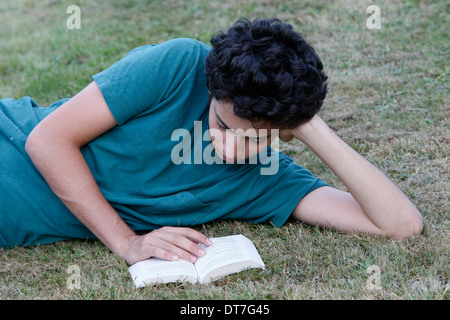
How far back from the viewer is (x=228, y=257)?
2266 mm

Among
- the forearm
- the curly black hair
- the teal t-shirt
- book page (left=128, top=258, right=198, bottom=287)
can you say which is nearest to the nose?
the curly black hair

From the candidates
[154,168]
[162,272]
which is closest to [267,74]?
[154,168]

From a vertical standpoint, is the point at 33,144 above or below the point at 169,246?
above

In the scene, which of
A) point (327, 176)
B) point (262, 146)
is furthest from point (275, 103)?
point (327, 176)

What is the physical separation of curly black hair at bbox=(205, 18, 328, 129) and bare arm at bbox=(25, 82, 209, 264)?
545mm

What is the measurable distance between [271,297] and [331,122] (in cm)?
224

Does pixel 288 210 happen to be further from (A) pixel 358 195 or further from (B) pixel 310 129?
(B) pixel 310 129

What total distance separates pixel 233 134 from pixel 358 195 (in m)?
0.66

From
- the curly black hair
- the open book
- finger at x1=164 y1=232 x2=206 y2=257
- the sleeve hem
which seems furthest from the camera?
the sleeve hem

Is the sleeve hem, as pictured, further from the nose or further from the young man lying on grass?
the nose

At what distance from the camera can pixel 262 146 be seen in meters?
2.32

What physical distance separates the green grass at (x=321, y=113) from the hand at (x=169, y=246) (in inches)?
4.2

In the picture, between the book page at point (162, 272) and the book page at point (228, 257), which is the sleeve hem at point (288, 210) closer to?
the book page at point (228, 257)

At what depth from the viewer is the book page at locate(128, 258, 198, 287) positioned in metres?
2.17
